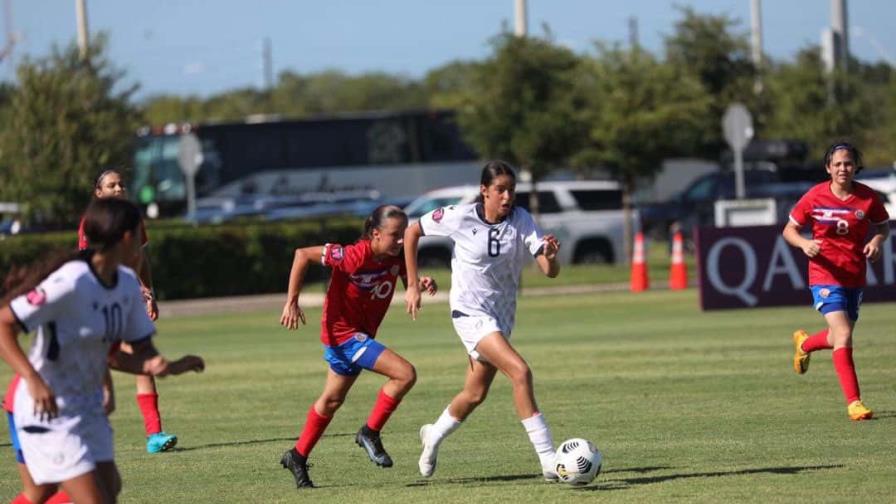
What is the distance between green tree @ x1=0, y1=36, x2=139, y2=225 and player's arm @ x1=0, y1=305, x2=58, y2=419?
3108cm

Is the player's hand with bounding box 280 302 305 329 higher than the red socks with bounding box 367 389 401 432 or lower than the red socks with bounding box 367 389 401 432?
higher

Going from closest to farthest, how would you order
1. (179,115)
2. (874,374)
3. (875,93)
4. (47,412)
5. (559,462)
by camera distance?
(47,412)
(559,462)
(874,374)
(875,93)
(179,115)

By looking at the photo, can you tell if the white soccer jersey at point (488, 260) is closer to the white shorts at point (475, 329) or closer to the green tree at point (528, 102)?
the white shorts at point (475, 329)

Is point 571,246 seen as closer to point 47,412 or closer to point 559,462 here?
point 559,462

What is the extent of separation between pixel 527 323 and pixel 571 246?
13.8 metres

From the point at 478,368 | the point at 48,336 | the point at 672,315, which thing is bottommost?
the point at 672,315

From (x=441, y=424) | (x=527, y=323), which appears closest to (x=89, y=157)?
(x=527, y=323)

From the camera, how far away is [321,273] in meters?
35.5

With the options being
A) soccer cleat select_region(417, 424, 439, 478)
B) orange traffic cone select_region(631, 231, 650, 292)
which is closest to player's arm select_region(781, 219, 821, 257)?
soccer cleat select_region(417, 424, 439, 478)

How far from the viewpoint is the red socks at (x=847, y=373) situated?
478 inches

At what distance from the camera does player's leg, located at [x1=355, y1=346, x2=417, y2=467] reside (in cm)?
1001

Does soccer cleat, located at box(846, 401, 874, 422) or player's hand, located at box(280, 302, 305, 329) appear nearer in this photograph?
player's hand, located at box(280, 302, 305, 329)

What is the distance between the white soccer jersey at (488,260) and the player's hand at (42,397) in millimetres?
3677

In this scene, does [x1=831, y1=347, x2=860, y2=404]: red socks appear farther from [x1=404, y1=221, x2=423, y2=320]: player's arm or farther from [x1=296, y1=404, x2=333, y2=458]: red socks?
[x1=296, y1=404, x2=333, y2=458]: red socks
